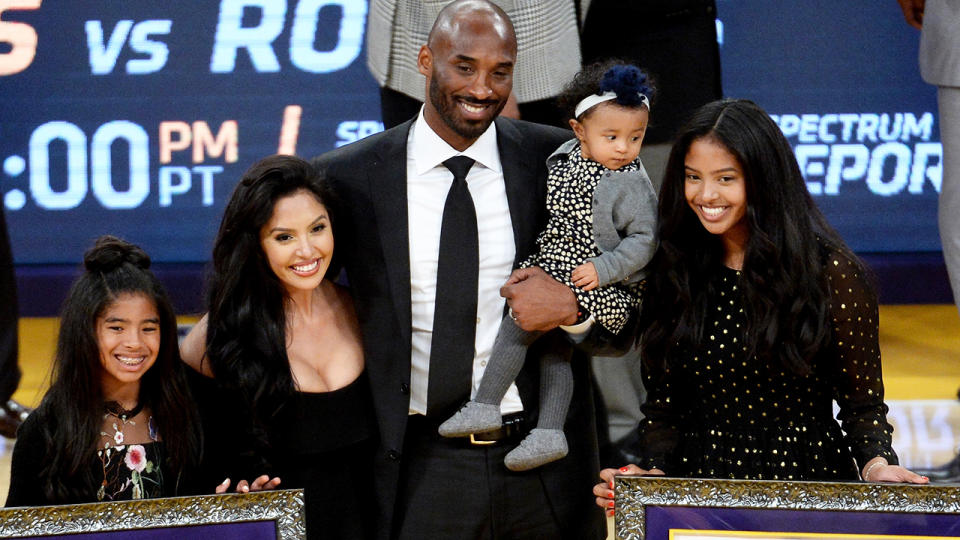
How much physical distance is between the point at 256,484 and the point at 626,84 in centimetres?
124

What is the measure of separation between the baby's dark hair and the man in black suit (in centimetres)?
17

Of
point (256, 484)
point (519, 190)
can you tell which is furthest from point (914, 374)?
point (256, 484)

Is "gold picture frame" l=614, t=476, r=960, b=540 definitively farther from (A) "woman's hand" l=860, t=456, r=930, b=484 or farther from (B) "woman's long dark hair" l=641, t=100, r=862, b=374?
(B) "woman's long dark hair" l=641, t=100, r=862, b=374

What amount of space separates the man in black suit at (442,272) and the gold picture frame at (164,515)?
1.89 feet

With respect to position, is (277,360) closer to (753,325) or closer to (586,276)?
(586,276)

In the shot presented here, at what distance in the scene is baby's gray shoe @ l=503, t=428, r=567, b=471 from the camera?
3.10 m

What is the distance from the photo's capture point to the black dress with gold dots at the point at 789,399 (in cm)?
285


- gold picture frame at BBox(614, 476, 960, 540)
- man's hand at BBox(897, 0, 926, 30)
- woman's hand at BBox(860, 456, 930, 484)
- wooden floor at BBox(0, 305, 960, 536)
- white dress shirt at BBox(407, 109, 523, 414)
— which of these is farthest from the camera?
wooden floor at BBox(0, 305, 960, 536)

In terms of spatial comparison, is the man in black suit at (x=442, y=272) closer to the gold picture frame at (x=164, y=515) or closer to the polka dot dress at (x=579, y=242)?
the polka dot dress at (x=579, y=242)

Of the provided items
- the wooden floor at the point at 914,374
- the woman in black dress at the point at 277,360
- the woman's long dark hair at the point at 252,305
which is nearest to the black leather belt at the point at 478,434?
the woman in black dress at the point at 277,360

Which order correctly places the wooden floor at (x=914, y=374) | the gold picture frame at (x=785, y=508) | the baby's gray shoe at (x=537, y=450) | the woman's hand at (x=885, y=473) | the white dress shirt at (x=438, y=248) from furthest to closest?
1. the wooden floor at (x=914, y=374)
2. the white dress shirt at (x=438, y=248)
3. the baby's gray shoe at (x=537, y=450)
4. the woman's hand at (x=885, y=473)
5. the gold picture frame at (x=785, y=508)

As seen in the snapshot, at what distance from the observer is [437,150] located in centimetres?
321

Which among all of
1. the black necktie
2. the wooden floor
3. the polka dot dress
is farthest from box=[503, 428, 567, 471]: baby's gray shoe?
the wooden floor

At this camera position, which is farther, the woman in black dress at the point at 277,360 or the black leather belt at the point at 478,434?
the black leather belt at the point at 478,434
